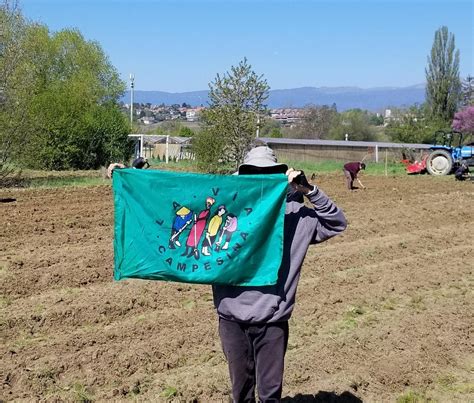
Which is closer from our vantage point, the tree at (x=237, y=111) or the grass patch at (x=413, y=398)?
the grass patch at (x=413, y=398)

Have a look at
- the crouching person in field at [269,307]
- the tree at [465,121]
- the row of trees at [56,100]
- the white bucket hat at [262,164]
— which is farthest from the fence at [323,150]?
the crouching person in field at [269,307]

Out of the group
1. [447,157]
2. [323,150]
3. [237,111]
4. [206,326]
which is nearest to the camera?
[206,326]

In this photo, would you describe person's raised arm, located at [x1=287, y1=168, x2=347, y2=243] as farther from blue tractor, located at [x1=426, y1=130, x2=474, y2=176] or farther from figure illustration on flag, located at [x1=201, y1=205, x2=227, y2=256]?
blue tractor, located at [x1=426, y1=130, x2=474, y2=176]

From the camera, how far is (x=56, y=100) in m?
39.5

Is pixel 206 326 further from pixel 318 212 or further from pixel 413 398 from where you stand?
pixel 318 212

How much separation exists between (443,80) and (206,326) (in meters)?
68.0

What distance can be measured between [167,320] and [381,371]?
2341mm

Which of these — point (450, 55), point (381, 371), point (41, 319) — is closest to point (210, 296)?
point (41, 319)

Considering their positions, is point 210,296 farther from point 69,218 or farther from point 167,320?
point 69,218

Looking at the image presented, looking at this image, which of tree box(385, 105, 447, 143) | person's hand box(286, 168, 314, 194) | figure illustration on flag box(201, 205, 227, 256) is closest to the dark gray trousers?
figure illustration on flag box(201, 205, 227, 256)

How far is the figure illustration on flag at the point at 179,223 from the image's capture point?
4.46 meters

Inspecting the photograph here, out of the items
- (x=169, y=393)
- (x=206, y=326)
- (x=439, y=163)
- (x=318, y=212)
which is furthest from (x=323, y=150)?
(x=318, y=212)

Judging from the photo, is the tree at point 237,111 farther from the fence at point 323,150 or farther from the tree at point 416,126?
the tree at point 416,126

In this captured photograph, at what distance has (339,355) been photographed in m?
6.55
